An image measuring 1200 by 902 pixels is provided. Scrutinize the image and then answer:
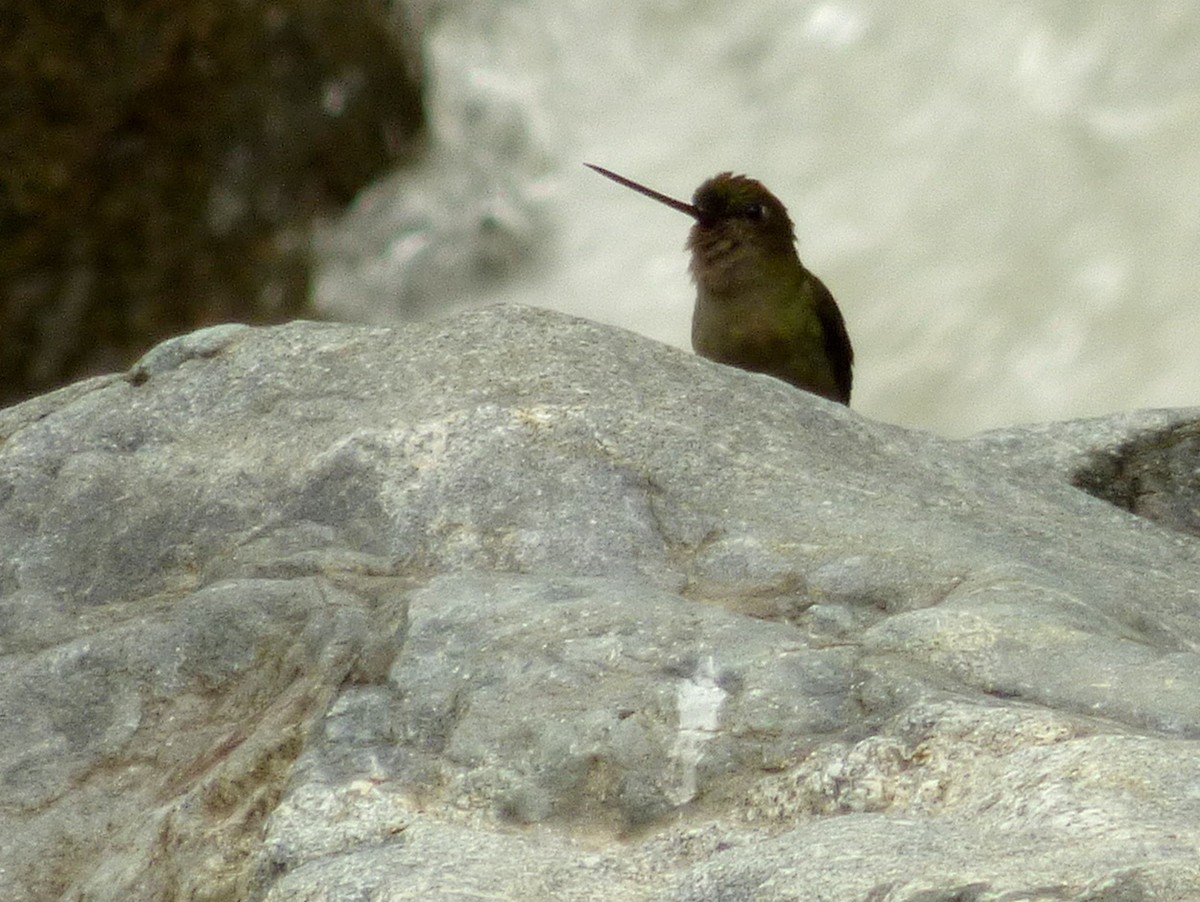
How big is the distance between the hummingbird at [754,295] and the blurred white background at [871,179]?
9.09 feet

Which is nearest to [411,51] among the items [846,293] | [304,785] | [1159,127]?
[846,293]

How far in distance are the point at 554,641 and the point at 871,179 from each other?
7483 millimetres

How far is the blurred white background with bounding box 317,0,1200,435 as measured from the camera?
970 cm

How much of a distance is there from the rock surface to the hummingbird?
7.79 ft

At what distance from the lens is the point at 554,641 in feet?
9.77

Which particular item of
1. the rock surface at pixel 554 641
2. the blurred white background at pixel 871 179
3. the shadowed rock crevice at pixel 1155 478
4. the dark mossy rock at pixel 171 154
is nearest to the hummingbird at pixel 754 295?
the shadowed rock crevice at pixel 1155 478

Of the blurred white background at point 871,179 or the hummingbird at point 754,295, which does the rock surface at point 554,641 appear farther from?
the blurred white background at point 871,179

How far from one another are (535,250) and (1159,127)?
3.02 meters

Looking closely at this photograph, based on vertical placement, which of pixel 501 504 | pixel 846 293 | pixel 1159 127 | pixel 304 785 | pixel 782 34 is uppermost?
pixel 782 34

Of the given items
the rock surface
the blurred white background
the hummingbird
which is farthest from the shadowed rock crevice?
the blurred white background

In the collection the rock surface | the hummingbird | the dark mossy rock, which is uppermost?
the dark mossy rock

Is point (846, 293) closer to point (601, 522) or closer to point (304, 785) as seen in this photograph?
point (601, 522)

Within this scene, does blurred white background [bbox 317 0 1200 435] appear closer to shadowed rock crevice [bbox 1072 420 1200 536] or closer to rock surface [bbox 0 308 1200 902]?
shadowed rock crevice [bbox 1072 420 1200 536]

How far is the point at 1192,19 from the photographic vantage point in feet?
33.0
